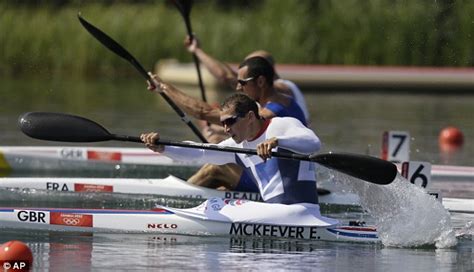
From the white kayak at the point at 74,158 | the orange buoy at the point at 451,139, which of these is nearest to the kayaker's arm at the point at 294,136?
the white kayak at the point at 74,158

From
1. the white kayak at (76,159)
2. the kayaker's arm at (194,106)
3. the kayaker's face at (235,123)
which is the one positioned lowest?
the kayaker's face at (235,123)

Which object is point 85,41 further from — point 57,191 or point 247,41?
point 57,191

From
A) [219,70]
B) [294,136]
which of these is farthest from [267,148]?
[219,70]

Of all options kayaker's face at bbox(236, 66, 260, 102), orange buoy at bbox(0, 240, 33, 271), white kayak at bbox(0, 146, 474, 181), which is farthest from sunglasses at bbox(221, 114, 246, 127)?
white kayak at bbox(0, 146, 474, 181)

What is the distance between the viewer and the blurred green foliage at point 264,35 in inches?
1214

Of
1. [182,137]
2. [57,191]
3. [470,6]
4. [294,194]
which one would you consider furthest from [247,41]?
[294,194]

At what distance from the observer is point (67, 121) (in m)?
11.4

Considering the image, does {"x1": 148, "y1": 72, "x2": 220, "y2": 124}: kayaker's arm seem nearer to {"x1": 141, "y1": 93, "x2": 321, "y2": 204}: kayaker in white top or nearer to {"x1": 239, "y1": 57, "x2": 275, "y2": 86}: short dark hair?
{"x1": 239, "y1": 57, "x2": 275, "y2": 86}: short dark hair

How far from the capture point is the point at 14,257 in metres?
9.01

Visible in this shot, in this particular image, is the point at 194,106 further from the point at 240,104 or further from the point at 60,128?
the point at 240,104

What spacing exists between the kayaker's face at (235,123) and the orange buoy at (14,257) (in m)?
2.21

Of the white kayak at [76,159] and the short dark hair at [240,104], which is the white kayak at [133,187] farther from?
the short dark hair at [240,104]

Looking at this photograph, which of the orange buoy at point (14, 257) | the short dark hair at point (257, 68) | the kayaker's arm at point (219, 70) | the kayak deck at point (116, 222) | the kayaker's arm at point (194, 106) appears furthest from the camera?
the kayaker's arm at point (219, 70)

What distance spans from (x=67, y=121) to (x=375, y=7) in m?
20.8
